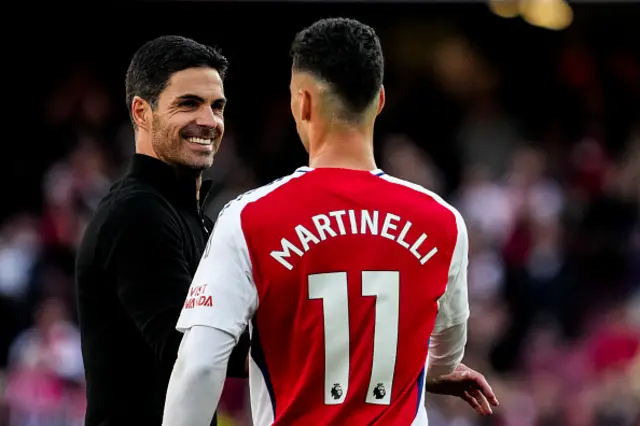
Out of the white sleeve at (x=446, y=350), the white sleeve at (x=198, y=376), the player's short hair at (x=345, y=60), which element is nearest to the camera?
the white sleeve at (x=198, y=376)

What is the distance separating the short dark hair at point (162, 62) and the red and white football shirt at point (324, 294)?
37.8 inches

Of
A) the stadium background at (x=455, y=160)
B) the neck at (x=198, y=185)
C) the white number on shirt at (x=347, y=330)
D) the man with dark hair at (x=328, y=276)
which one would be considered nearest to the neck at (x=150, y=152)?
the neck at (x=198, y=185)

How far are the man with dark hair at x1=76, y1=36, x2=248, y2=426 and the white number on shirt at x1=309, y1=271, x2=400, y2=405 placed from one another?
64cm

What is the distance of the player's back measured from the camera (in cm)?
380

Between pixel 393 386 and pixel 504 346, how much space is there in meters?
7.93

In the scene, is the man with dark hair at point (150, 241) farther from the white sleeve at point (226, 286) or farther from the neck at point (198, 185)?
the white sleeve at point (226, 286)

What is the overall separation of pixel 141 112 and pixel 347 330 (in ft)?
4.48

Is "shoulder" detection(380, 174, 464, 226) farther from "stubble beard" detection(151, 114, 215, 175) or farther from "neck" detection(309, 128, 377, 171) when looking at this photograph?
"stubble beard" detection(151, 114, 215, 175)

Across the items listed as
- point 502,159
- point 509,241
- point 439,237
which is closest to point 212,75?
point 439,237

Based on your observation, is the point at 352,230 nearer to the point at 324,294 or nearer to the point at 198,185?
the point at 324,294

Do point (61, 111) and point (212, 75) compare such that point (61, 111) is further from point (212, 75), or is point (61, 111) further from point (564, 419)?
point (212, 75)

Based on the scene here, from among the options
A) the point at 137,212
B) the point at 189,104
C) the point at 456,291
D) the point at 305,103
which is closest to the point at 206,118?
the point at 189,104

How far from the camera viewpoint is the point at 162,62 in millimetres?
4719

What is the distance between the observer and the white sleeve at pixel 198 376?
377 centimetres
